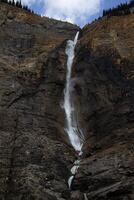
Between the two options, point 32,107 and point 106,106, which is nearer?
point 106,106

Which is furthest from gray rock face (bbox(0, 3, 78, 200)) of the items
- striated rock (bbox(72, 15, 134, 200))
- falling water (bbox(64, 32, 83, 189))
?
striated rock (bbox(72, 15, 134, 200))

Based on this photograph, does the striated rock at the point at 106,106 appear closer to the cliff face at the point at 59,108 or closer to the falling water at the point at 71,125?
the cliff face at the point at 59,108

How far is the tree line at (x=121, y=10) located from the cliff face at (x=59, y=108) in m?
1.94

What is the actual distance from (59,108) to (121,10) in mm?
18325

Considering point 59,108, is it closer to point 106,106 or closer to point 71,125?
point 71,125

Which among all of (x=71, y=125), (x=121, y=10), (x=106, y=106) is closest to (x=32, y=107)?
(x=71, y=125)

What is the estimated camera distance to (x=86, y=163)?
112 feet

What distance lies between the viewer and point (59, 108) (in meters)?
41.2

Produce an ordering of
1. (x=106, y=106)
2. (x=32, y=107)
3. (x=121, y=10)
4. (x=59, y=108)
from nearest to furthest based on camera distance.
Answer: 1. (x=106, y=106)
2. (x=32, y=107)
3. (x=59, y=108)
4. (x=121, y=10)

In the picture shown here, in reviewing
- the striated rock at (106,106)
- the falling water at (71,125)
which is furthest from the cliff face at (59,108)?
the falling water at (71,125)

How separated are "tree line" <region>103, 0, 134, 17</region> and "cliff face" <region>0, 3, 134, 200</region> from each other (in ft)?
6.37

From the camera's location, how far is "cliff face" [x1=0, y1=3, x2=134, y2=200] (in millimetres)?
31625

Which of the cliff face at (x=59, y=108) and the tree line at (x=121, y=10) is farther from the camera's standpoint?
the tree line at (x=121, y=10)

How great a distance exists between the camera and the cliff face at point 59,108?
31.6 meters
